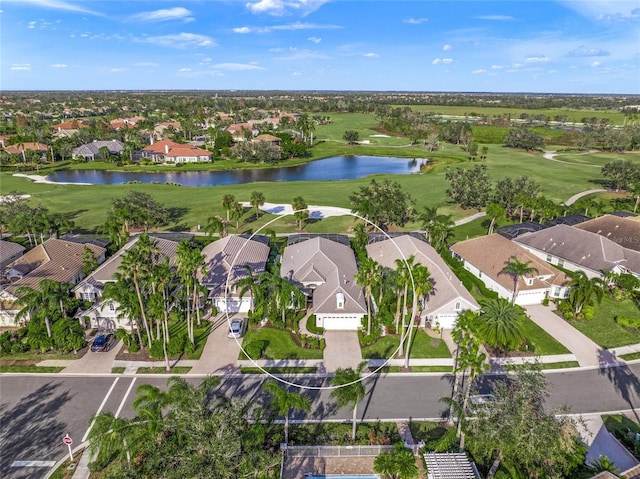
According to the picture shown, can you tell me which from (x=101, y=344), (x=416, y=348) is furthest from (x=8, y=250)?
(x=416, y=348)

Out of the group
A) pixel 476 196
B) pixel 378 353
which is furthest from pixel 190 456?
pixel 476 196

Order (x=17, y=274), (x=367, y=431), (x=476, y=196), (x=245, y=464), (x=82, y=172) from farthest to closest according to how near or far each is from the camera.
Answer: (x=82, y=172) → (x=476, y=196) → (x=17, y=274) → (x=367, y=431) → (x=245, y=464)

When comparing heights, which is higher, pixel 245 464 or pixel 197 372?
pixel 245 464

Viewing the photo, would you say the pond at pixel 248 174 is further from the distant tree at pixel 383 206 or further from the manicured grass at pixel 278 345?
the manicured grass at pixel 278 345

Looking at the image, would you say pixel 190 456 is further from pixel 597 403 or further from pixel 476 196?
pixel 476 196

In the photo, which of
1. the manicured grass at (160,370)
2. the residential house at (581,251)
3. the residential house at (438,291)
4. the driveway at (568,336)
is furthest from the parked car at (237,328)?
the residential house at (581,251)

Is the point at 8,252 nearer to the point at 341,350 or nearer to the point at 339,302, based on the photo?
the point at 339,302
